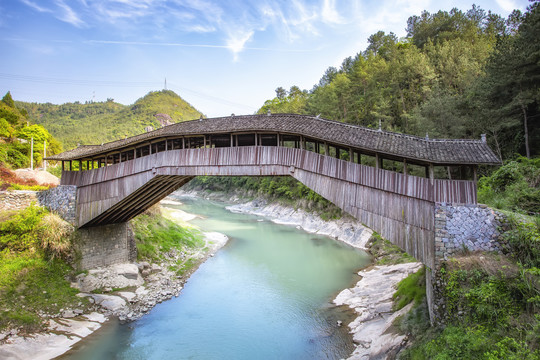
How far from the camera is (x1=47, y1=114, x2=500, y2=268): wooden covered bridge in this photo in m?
8.65

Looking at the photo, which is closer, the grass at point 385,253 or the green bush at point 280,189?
the grass at point 385,253

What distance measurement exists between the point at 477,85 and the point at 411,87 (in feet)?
32.2

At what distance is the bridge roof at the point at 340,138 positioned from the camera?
28.0ft

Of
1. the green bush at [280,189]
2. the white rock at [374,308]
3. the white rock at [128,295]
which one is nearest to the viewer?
the white rock at [374,308]

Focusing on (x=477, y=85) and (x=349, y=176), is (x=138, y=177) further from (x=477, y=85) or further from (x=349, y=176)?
(x=477, y=85)

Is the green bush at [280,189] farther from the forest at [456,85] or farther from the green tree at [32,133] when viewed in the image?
the green tree at [32,133]

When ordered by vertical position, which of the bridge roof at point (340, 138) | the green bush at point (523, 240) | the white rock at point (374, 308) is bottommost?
the white rock at point (374, 308)

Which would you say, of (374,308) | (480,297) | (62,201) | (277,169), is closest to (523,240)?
(480,297)

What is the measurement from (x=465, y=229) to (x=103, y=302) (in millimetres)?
14799

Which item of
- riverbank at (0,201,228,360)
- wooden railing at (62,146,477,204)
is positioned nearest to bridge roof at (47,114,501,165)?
wooden railing at (62,146,477,204)

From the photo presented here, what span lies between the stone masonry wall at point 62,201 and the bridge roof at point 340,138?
5.54ft

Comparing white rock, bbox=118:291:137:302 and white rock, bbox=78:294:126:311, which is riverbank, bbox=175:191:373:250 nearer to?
white rock, bbox=118:291:137:302

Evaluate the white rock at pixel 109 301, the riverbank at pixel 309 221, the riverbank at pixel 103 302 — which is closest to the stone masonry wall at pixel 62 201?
the riverbank at pixel 103 302

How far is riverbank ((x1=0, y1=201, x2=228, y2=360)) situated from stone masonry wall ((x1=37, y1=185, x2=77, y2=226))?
10.2ft
